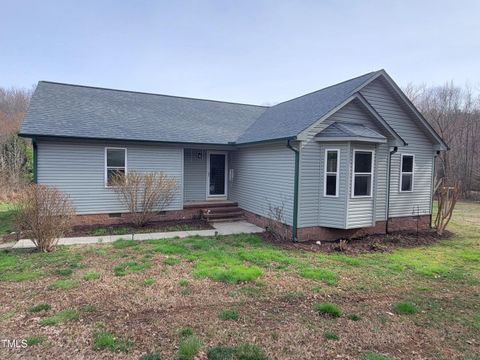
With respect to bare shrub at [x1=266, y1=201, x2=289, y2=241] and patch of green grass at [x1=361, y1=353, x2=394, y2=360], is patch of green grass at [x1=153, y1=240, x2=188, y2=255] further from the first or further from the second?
patch of green grass at [x1=361, y1=353, x2=394, y2=360]

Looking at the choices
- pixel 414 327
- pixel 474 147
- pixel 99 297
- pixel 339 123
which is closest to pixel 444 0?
pixel 339 123

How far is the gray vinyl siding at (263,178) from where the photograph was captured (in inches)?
367

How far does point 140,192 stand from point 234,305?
705cm

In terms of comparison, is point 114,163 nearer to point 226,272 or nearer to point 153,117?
point 153,117

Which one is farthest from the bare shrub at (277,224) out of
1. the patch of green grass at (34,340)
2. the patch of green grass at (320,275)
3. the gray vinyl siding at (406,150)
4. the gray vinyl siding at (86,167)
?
the patch of green grass at (34,340)

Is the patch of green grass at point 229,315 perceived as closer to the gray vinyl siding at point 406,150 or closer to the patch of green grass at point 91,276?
the patch of green grass at point 91,276

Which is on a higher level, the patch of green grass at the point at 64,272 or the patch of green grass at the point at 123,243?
the patch of green grass at the point at 64,272

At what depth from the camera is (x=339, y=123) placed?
925 cm

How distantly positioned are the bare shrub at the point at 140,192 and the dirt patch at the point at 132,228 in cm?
38

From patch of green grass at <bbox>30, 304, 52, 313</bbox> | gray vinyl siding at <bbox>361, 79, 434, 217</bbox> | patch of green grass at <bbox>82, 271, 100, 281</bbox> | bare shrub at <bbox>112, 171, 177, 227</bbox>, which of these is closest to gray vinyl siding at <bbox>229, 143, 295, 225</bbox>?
bare shrub at <bbox>112, 171, 177, 227</bbox>

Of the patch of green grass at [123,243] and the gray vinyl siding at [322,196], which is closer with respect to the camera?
the patch of green grass at [123,243]

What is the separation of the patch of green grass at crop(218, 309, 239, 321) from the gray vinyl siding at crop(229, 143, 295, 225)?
17.0 feet

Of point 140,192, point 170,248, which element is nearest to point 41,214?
point 170,248

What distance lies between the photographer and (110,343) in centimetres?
338
